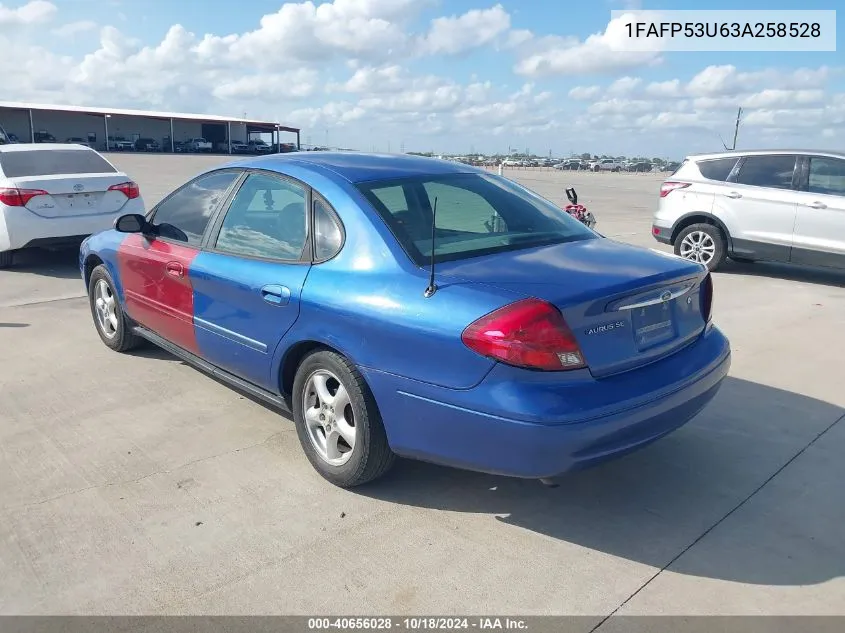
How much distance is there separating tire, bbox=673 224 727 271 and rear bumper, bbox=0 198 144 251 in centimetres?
719

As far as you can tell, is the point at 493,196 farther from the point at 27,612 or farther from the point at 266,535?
the point at 27,612

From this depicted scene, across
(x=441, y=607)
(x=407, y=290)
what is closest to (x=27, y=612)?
(x=441, y=607)

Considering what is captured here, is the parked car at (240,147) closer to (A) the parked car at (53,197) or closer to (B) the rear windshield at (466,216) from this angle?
(A) the parked car at (53,197)

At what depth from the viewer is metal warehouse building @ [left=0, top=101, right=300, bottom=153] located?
185 feet

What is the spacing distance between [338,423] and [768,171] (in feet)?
24.9

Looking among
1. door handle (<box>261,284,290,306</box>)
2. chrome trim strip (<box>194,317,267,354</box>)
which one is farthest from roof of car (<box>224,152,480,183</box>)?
chrome trim strip (<box>194,317,267,354</box>)

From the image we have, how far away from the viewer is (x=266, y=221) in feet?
13.3

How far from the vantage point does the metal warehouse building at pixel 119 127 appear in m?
56.5

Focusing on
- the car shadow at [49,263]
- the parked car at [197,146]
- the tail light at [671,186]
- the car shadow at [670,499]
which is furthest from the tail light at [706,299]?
the parked car at [197,146]

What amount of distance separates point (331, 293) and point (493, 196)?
124cm

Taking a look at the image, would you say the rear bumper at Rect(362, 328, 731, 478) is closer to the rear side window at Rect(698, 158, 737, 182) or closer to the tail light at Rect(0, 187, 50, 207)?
the tail light at Rect(0, 187, 50, 207)

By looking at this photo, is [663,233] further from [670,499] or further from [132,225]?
[132,225]

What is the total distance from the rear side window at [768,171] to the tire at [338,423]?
742 cm

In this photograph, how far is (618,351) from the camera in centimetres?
305
